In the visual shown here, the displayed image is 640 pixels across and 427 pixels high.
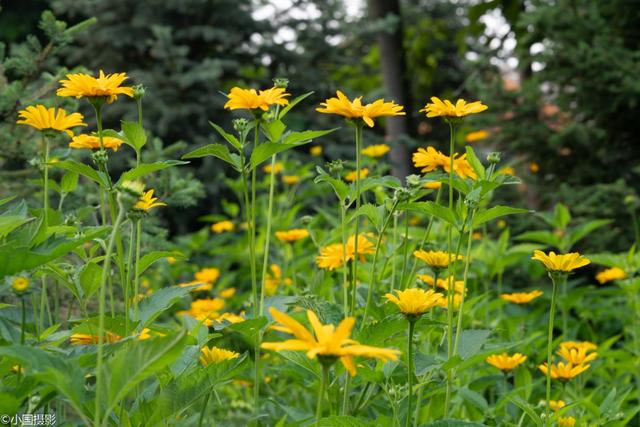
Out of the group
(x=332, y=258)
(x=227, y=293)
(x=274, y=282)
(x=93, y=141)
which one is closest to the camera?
(x=93, y=141)

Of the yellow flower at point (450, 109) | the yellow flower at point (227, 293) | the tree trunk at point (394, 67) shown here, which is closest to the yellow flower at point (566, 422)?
the yellow flower at point (450, 109)

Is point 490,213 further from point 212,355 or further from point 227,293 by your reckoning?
point 227,293

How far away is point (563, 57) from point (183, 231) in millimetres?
2221

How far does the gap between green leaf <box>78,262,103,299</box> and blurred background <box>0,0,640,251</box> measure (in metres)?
1.67

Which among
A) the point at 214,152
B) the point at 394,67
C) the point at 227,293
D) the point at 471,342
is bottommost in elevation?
the point at 227,293

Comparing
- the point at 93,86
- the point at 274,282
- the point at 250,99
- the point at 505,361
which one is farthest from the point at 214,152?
the point at 274,282

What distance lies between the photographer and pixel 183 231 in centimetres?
440

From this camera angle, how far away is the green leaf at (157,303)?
3.84 ft

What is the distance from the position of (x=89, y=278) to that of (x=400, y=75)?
397 cm

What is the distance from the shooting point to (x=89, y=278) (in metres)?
1.22

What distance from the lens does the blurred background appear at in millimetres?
3600

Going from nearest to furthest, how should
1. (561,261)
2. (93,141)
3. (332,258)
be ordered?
(561,261) → (93,141) → (332,258)

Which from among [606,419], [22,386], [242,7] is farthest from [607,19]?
[22,386]

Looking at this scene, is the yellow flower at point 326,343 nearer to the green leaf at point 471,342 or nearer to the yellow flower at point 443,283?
the green leaf at point 471,342
